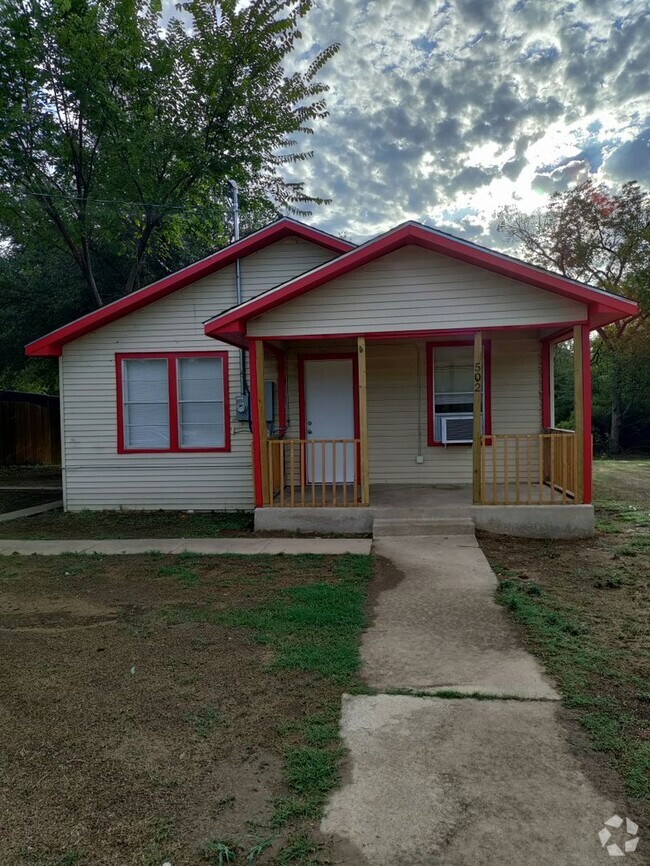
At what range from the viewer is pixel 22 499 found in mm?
11312

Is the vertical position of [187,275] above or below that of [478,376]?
above

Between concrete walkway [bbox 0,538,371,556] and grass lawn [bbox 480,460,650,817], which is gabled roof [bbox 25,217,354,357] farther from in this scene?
grass lawn [bbox 480,460,650,817]

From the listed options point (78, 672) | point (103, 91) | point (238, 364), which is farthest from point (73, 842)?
point (103, 91)

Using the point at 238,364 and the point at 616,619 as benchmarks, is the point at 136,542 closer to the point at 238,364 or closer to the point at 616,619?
the point at 238,364

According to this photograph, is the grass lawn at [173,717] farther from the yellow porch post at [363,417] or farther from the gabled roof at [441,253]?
the gabled roof at [441,253]

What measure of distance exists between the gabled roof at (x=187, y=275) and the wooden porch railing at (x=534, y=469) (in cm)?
414

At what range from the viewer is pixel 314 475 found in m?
7.77

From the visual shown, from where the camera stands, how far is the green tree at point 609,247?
893 inches

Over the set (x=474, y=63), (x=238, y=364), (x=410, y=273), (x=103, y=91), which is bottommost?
(x=238, y=364)

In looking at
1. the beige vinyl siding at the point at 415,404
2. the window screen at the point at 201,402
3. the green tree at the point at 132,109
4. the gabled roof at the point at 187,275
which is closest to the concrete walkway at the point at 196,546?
the window screen at the point at 201,402

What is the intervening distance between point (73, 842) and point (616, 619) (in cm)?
387

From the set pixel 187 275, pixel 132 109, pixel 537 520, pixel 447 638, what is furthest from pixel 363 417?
pixel 132 109

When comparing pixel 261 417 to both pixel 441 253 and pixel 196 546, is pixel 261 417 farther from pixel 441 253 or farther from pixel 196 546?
pixel 441 253

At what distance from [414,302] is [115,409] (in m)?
5.61
